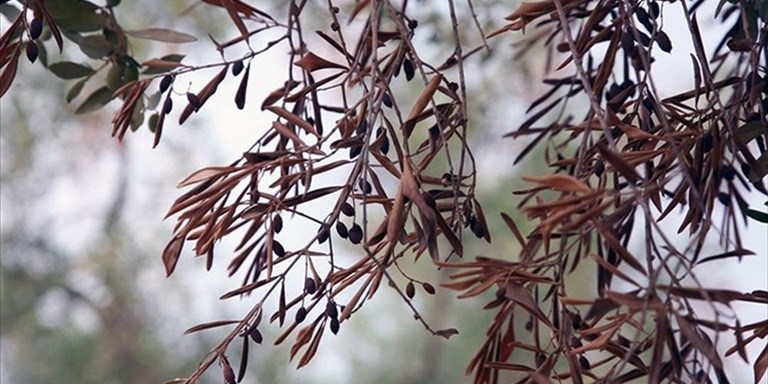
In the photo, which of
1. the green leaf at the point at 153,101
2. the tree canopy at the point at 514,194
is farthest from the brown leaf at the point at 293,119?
the green leaf at the point at 153,101

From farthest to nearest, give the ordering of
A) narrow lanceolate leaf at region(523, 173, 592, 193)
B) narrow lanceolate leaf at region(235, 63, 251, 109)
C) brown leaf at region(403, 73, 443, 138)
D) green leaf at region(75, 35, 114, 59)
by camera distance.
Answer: green leaf at region(75, 35, 114, 59)
narrow lanceolate leaf at region(235, 63, 251, 109)
brown leaf at region(403, 73, 443, 138)
narrow lanceolate leaf at region(523, 173, 592, 193)

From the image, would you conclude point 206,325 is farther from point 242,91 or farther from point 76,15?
point 76,15

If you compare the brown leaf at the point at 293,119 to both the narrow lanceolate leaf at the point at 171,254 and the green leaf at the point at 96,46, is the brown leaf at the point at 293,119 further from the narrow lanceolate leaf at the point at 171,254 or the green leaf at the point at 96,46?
the green leaf at the point at 96,46

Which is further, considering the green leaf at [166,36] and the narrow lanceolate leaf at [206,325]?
the green leaf at [166,36]

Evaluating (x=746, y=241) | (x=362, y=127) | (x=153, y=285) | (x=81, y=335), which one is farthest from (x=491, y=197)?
(x=362, y=127)

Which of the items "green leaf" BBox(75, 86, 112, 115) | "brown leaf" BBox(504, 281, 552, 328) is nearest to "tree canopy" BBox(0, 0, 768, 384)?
"brown leaf" BBox(504, 281, 552, 328)

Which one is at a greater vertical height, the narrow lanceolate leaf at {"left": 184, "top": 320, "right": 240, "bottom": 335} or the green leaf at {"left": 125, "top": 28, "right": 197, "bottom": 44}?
the green leaf at {"left": 125, "top": 28, "right": 197, "bottom": 44}

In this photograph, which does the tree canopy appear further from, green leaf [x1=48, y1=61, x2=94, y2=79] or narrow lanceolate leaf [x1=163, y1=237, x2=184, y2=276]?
green leaf [x1=48, y1=61, x2=94, y2=79]

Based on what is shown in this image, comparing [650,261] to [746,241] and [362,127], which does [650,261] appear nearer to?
[362,127]

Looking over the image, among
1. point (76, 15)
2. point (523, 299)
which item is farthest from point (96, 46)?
point (523, 299)
